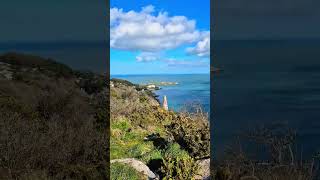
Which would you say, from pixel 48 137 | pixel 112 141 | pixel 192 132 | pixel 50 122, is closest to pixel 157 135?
pixel 192 132

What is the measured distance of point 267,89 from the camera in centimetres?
890

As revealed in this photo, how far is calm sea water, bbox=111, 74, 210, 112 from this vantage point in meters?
7.15

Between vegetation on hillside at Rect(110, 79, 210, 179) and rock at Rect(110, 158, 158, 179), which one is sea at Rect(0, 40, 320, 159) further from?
rock at Rect(110, 158, 158, 179)

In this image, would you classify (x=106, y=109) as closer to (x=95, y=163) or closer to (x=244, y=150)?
(x=95, y=163)

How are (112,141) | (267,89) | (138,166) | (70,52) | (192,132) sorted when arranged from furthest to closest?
1. (70,52)
2. (267,89)
3. (112,141)
4. (192,132)
5. (138,166)

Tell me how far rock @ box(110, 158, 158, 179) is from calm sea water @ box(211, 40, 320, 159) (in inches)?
31.7

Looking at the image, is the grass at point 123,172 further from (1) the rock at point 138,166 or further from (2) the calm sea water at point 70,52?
(2) the calm sea water at point 70,52

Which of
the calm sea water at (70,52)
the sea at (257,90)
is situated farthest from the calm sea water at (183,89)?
the calm sea water at (70,52)

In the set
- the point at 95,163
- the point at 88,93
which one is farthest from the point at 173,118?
the point at 88,93

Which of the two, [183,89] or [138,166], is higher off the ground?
[183,89]

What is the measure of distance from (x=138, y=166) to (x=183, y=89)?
992mm

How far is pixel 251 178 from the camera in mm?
7262

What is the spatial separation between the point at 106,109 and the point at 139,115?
3.22 metres

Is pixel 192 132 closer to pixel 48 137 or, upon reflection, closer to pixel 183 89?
pixel 183 89
